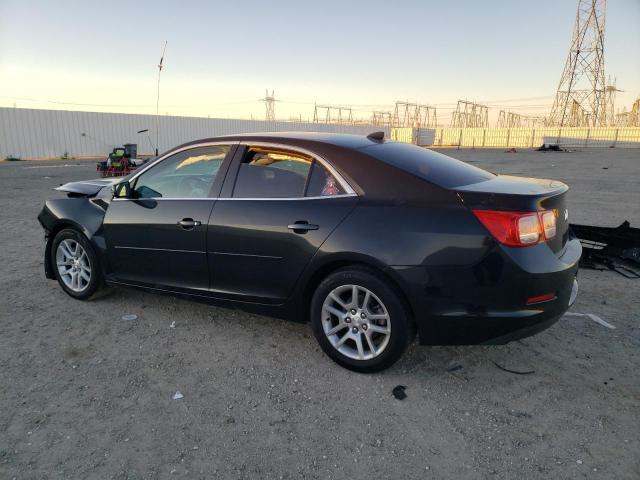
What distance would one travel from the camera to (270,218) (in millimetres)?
3328

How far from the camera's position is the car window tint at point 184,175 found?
378 cm

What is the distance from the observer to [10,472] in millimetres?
2262

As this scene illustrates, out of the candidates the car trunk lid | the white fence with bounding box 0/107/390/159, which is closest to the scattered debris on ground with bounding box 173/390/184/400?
the car trunk lid

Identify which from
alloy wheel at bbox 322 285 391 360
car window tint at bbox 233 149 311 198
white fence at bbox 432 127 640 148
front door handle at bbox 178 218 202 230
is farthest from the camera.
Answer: white fence at bbox 432 127 640 148

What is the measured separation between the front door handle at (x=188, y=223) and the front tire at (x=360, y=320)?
3.71ft

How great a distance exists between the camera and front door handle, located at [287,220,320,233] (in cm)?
316

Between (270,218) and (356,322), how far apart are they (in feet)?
3.12

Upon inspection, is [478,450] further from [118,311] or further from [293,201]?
[118,311]

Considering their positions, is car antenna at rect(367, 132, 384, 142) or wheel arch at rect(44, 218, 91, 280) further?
wheel arch at rect(44, 218, 91, 280)

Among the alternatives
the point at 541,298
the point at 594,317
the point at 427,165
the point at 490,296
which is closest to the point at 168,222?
the point at 427,165

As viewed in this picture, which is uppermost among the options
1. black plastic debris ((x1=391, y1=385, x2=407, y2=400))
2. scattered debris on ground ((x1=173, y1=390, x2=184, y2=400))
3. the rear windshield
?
the rear windshield

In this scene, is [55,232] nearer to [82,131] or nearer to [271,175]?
[271,175]

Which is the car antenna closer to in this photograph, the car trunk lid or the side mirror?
the car trunk lid

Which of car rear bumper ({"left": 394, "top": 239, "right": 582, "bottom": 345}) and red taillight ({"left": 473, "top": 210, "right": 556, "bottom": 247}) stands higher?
red taillight ({"left": 473, "top": 210, "right": 556, "bottom": 247})
